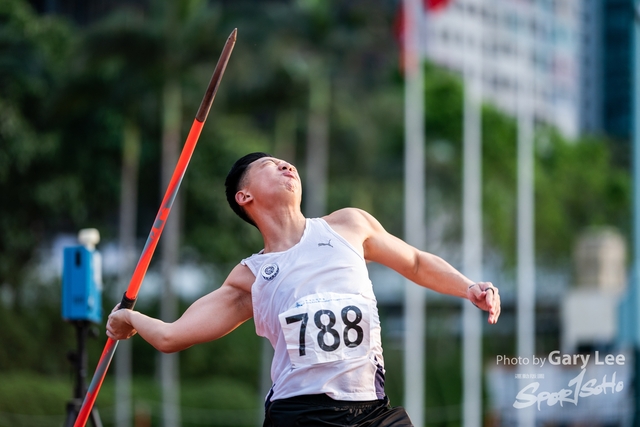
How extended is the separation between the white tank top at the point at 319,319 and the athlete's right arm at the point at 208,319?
0.11 m

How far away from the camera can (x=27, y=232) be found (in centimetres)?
3031

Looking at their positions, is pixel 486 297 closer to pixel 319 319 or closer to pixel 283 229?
pixel 319 319

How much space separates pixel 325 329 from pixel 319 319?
0.14ft

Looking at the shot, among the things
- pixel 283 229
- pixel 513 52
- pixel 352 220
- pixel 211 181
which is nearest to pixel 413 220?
pixel 211 181

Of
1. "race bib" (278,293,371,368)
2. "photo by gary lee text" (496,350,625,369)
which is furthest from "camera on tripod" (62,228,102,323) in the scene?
"race bib" (278,293,371,368)

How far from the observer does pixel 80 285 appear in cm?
692

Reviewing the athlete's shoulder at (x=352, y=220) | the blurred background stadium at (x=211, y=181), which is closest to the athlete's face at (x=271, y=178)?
the athlete's shoulder at (x=352, y=220)

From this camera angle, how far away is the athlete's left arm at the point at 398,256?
4562 mm

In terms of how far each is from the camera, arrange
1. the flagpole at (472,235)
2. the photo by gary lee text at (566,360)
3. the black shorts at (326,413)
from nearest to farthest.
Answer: the black shorts at (326,413) < the photo by gary lee text at (566,360) < the flagpole at (472,235)

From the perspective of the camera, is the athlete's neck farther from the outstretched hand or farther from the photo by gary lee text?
the photo by gary lee text

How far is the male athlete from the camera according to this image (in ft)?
13.8

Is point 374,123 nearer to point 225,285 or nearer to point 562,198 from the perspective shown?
point 562,198

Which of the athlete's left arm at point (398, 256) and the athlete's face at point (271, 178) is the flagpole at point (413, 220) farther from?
the athlete's face at point (271, 178)

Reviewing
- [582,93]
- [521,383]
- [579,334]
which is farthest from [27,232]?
[582,93]
